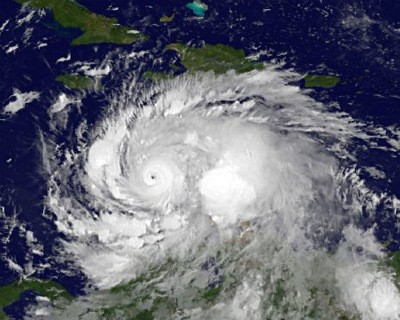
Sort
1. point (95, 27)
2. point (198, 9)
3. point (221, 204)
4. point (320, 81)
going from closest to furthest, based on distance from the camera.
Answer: point (320, 81)
point (221, 204)
point (198, 9)
point (95, 27)

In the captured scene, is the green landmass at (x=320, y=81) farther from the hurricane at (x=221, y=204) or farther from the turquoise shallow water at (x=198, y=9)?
the turquoise shallow water at (x=198, y=9)

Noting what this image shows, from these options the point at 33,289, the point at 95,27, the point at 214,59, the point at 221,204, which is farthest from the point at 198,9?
the point at 33,289

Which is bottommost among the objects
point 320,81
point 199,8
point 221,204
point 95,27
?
point 221,204

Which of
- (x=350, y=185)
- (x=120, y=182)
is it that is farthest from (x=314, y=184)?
(x=120, y=182)

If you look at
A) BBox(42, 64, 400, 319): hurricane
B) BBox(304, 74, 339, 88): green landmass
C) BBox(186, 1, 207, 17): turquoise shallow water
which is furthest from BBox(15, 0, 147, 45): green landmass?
BBox(304, 74, 339, 88): green landmass

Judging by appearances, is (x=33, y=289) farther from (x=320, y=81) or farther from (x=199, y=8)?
(x=320, y=81)

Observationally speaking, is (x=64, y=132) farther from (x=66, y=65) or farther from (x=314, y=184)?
(x=314, y=184)

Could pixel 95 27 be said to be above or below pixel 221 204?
above
